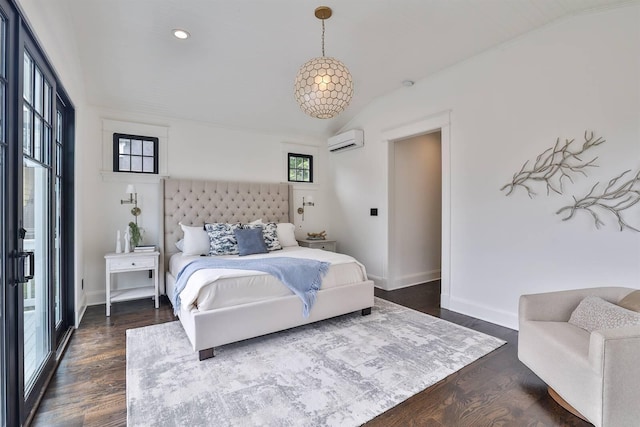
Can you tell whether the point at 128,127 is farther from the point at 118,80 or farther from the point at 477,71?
the point at 477,71

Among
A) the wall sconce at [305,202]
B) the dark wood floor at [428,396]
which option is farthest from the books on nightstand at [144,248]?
the wall sconce at [305,202]

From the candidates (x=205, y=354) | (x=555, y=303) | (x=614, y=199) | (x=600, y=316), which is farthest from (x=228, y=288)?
(x=614, y=199)

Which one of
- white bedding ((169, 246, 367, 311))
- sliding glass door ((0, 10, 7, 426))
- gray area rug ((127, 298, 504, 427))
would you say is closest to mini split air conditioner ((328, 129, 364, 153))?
white bedding ((169, 246, 367, 311))

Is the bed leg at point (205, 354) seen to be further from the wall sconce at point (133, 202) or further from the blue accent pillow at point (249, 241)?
the wall sconce at point (133, 202)

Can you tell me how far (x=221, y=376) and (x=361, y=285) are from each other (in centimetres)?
173

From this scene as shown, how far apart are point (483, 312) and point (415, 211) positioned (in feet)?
6.30

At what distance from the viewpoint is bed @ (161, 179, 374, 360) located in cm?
261

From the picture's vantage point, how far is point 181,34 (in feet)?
9.87

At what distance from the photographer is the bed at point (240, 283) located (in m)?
2.61

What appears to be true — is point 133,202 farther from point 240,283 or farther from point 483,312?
point 483,312

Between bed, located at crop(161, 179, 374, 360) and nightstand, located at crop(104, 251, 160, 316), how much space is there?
226 mm

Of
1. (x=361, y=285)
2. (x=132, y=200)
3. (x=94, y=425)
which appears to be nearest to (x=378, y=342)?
(x=361, y=285)

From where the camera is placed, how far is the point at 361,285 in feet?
11.4

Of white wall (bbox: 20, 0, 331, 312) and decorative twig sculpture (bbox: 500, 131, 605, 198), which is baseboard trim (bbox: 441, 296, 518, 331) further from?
white wall (bbox: 20, 0, 331, 312)
